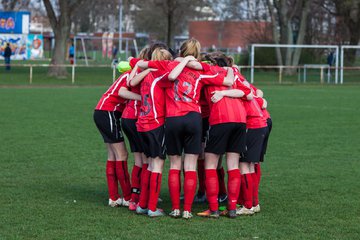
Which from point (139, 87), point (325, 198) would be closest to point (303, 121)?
point (325, 198)

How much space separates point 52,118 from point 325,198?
12031 mm

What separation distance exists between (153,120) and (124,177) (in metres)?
1.17

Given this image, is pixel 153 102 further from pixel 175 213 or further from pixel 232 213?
pixel 232 213

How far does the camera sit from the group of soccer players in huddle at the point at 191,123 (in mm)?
8242

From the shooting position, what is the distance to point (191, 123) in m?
8.17

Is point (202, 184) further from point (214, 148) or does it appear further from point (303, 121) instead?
point (303, 121)

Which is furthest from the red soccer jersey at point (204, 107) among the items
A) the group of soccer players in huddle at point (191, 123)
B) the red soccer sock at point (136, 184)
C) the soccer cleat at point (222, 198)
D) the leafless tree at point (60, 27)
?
the leafless tree at point (60, 27)

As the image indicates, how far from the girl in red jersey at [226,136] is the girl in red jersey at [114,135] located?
1.13 m

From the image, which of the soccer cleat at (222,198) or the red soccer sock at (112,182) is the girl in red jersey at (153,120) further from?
the soccer cleat at (222,198)

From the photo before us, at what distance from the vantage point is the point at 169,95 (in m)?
8.31

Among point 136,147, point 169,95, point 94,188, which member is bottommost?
point 94,188

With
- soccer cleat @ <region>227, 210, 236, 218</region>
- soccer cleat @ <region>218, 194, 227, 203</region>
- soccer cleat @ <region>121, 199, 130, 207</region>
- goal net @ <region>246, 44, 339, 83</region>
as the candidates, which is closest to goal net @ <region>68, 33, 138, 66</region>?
goal net @ <region>246, 44, 339, 83</region>

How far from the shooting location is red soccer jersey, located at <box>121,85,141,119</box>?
8734 mm

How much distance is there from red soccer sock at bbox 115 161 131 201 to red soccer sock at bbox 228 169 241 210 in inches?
53.8
